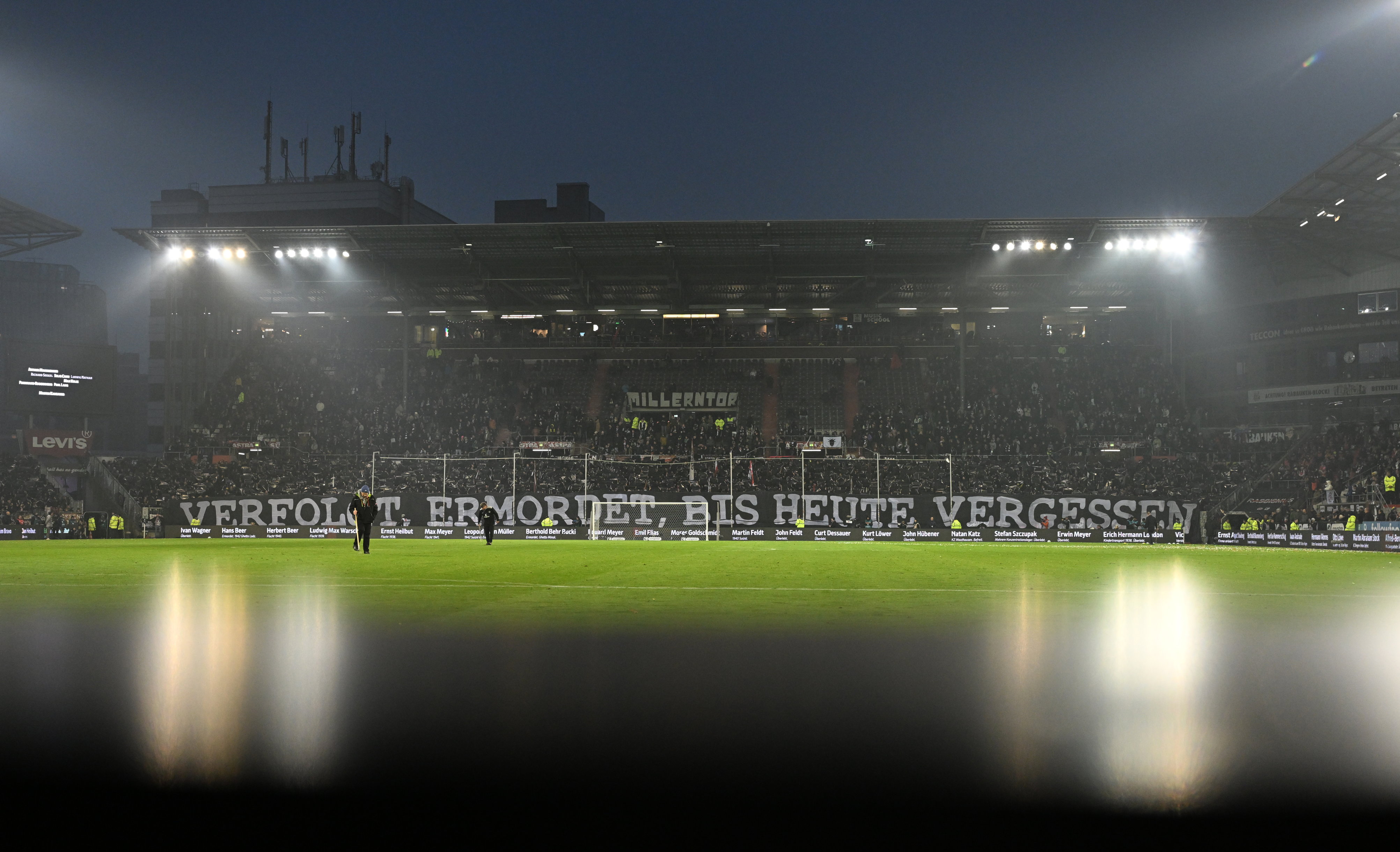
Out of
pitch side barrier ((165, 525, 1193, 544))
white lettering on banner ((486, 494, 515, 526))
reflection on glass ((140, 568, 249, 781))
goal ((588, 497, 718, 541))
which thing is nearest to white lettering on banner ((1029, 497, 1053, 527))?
pitch side barrier ((165, 525, 1193, 544))

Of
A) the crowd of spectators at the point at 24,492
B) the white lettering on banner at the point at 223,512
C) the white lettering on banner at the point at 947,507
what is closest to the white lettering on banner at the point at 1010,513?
the white lettering on banner at the point at 947,507

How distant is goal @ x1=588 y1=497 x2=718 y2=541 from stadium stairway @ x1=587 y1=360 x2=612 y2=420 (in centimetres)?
1517

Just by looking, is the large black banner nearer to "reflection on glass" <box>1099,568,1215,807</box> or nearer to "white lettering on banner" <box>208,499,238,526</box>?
"white lettering on banner" <box>208,499,238,526</box>

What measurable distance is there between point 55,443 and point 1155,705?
211ft

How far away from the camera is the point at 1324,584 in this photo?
18156mm

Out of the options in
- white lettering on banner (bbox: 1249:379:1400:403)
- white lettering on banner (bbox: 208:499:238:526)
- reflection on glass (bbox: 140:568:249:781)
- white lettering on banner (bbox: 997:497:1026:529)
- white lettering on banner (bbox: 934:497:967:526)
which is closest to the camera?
reflection on glass (bbox: 140:568:249:781)

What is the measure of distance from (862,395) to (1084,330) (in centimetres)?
1619

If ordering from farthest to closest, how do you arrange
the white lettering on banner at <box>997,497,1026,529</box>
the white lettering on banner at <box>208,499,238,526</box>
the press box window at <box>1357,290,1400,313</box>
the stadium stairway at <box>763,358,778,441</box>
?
the stadium stairway at <box>763,358,778,441</box>, the press box window at <box>1357,290,1400,313</box>, the white lettering on banner at <box>208,499,238,526</box>, the white lettering on banner at <box>997,497,1026,529</box>

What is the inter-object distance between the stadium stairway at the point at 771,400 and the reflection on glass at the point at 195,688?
43591mm

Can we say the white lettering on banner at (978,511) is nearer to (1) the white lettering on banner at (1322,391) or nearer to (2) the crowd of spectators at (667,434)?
(2) the crowd of spectators at (667,434)

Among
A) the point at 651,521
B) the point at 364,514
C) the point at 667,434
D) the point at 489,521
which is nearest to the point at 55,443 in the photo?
the point at 667,434

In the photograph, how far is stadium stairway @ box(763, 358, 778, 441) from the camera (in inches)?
2215

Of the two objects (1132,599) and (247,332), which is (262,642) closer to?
(1132,599)

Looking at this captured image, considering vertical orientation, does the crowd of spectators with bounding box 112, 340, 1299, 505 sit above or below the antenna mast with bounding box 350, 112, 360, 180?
below
